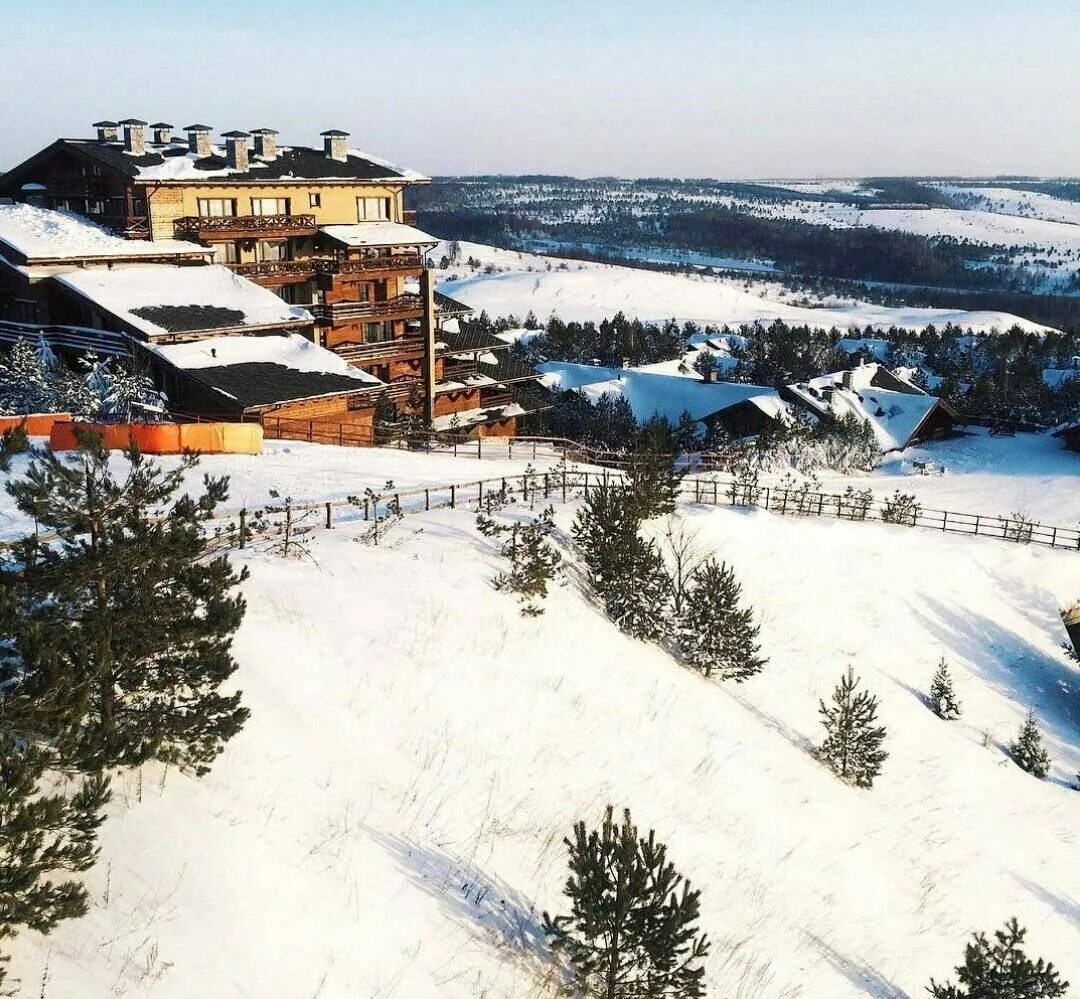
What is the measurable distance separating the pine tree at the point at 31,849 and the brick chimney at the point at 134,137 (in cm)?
3880

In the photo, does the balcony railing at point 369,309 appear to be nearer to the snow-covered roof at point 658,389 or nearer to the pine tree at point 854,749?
the snow-covered roof at point 658,389

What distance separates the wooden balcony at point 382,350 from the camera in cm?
4303

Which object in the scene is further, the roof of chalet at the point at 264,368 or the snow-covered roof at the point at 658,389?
the snow-covered roof at the point at 658,389

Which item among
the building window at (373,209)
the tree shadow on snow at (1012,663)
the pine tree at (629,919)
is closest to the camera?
the pine tree at (629,919)

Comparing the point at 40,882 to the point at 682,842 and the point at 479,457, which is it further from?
the point at 479,457

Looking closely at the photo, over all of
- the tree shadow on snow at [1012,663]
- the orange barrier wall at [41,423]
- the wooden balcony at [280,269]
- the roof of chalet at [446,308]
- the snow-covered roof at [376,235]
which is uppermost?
the snow-covered roof at [376,235]

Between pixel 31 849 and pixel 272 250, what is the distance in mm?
38475

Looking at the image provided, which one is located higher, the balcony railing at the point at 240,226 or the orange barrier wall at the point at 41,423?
the balcony railing at the point at 240,226

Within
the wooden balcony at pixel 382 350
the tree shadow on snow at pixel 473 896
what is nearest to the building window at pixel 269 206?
the wooden balcony at pixel 382 350

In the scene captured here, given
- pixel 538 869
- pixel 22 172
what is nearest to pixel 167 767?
pixel 538 869

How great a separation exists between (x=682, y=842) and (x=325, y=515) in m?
11.6

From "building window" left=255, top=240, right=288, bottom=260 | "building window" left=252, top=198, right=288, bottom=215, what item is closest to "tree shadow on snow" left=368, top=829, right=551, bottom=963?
"building window" left=255, top=240, right=288, bottom=260

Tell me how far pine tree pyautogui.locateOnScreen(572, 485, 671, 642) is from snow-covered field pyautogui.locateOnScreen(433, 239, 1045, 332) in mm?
116096

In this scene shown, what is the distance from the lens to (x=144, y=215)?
3869cm
